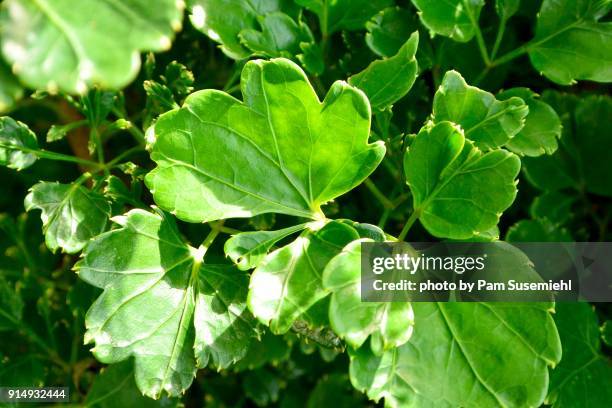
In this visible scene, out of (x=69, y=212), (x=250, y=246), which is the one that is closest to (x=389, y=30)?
(x=250, y=246)

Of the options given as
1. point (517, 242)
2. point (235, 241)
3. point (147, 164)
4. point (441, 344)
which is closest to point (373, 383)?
point (441, 344)

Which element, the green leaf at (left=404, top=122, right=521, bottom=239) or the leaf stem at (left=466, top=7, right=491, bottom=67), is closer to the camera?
the green leaf at (left=404, top=122, right=521, bottom=239)

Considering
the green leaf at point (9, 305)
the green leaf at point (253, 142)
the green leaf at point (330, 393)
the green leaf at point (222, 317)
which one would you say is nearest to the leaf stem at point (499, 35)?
the green leaf at point (253, 142)

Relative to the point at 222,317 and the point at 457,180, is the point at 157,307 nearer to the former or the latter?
the point at 222,317

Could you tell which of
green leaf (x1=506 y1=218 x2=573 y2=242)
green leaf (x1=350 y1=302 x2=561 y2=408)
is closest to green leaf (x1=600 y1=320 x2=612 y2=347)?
green leaf (x1=506 y1=218 x2=573 y2=242)

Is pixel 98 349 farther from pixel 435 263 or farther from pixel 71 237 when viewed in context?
pixel 435 263

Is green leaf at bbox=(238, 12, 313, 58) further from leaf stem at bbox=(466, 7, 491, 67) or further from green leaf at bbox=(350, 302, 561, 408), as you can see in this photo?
green leaf at bbox=(350, 302, 561, 408)
